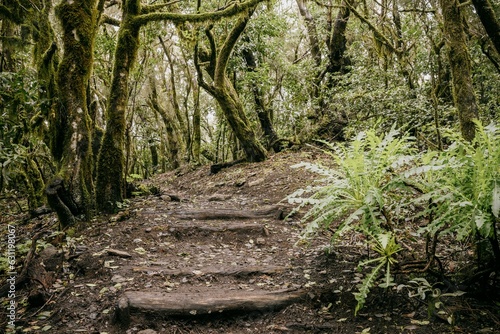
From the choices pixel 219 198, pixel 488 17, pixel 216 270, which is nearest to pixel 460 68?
pixel 488 17

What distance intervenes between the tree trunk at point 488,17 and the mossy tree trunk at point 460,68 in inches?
14.5

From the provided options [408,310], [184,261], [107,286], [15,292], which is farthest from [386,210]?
[15,292]

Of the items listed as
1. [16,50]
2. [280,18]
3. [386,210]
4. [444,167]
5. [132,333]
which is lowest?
[132,333]

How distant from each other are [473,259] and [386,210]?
95 cm

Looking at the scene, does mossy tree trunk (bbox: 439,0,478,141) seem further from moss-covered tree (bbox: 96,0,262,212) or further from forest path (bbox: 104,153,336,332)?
moss-covered tree (bbox: 96,0,262,212)

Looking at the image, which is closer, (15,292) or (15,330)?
(15,330)

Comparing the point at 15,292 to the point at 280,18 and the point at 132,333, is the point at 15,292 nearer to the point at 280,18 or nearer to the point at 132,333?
the point at 132,333

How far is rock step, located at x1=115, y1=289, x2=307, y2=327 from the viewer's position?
11.0 feet

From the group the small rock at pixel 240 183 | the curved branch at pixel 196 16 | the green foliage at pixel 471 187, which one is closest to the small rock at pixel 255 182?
the small rock at pixel 240 183

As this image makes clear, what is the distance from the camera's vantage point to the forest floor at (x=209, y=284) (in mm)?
3170

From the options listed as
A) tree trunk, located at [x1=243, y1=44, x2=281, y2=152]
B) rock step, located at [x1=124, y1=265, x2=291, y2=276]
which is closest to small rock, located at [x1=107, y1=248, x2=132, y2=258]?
rock step, located at [x1=124, y1=265, x2=291, y2=276]

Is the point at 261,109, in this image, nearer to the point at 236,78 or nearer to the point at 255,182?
the point at 236,78

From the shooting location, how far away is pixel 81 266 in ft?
13.9

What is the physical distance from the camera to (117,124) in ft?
20.6
